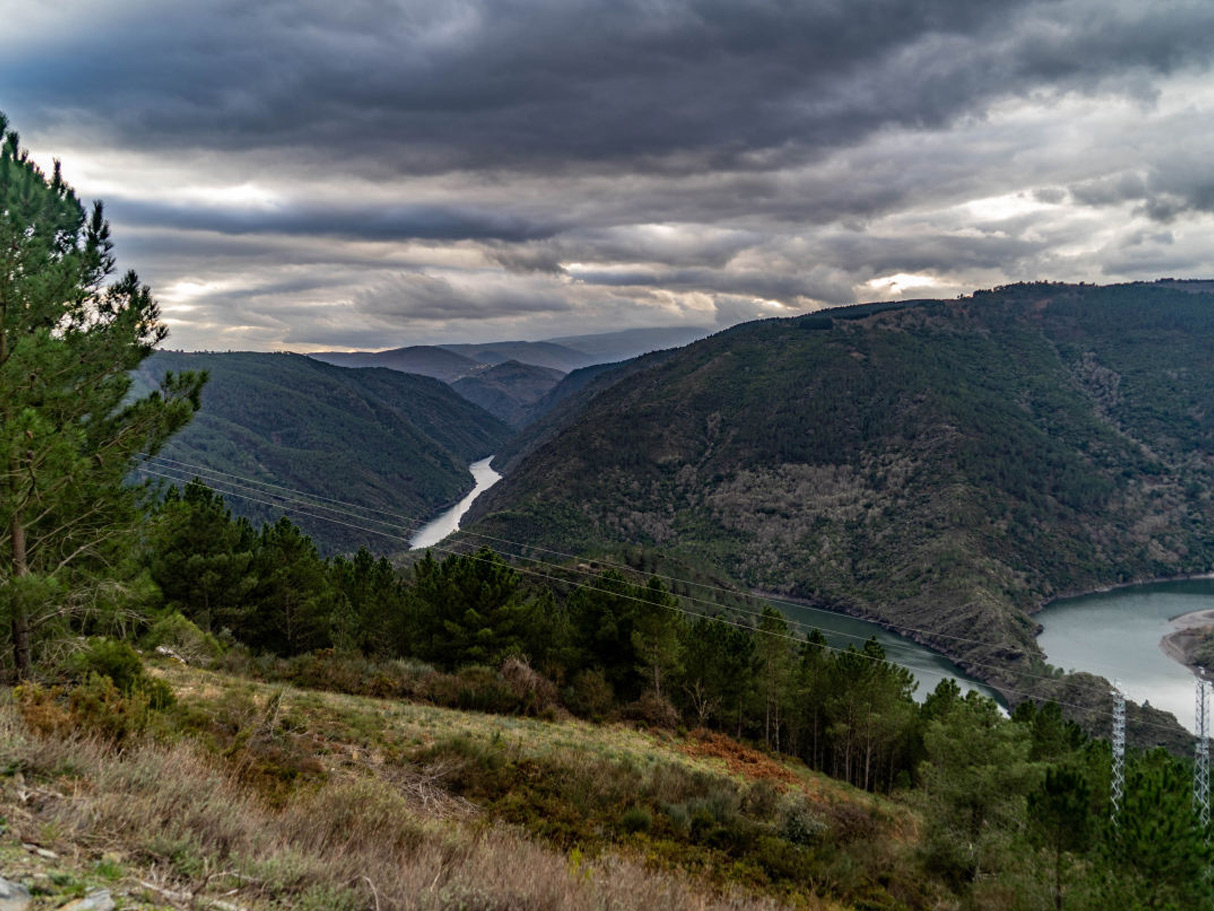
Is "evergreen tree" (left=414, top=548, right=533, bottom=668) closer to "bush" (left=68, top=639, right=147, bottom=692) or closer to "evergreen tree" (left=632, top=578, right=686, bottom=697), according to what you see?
"evergreen tree" (left=632, top=578, right=686, bottom=697)

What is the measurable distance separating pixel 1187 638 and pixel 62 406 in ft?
474

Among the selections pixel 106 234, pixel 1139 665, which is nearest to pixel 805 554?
pixel 1139 665

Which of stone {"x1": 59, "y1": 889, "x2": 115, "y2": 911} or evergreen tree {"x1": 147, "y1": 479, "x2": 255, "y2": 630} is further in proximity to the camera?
evergreen tree {"x1": 147, "y1": 479, "x2": 255, "y2": 630}

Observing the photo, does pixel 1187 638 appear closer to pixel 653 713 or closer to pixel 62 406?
pixel 653 713

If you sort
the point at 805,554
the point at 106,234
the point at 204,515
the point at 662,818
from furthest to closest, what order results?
1. the point at 805,554
2. the point at 204,515
3. the point at 106,234
4. the point at 662,818

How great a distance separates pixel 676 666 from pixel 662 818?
64.7ft

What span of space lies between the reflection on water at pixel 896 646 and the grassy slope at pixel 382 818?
82.1 metres

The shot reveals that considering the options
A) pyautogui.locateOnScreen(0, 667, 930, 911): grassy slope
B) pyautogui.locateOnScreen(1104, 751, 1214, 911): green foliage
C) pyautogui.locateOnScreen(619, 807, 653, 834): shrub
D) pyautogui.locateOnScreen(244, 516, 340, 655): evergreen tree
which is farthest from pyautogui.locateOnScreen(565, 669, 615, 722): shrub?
pyautogui.locateOnScreen(1104, 751, 1214, 911): green foliage

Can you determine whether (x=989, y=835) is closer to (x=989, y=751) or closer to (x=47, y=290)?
(x=989, y=751)

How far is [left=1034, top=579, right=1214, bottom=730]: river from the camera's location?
90875 mm

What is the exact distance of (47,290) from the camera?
32.9 feet

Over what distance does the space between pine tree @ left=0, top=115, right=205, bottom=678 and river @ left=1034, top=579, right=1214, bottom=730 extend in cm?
9792

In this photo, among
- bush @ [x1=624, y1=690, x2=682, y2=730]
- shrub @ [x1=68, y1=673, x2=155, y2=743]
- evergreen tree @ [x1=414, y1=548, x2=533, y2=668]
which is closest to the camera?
shrub @ [x1=68, y1=673, x2=155, y2=743]

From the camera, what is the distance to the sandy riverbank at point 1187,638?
4017 inches
